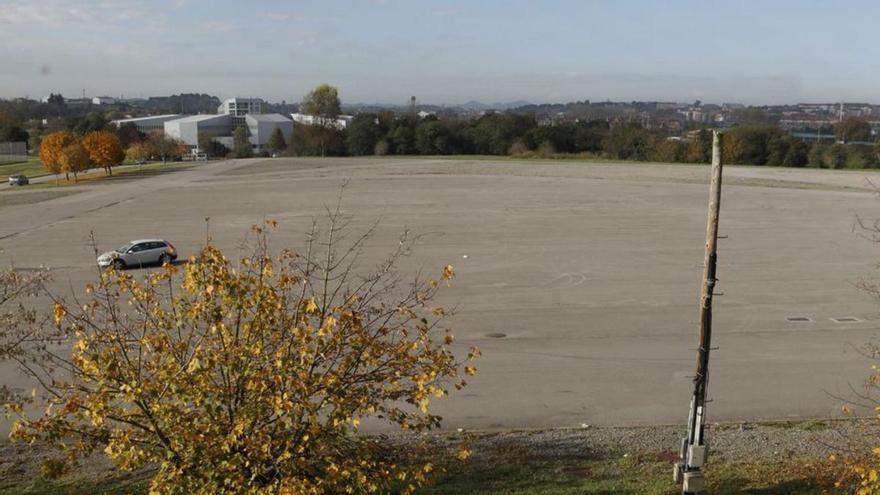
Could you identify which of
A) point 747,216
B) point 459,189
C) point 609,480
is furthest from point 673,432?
point 459,189

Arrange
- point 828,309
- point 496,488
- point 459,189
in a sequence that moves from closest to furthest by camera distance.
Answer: point 496,488
point 828,309
point 459,189

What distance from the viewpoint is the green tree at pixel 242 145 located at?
108 metres

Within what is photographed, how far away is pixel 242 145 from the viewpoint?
113250 millimetres

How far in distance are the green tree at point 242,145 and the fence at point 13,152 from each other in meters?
27.2

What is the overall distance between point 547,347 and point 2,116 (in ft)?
479

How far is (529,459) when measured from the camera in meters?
12.2

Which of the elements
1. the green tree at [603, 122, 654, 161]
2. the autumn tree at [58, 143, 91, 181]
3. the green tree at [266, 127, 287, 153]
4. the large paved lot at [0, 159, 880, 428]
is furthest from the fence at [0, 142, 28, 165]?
the green tree at [603, 122, 654, 161]

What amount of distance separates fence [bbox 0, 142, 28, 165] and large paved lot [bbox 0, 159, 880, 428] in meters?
50.9

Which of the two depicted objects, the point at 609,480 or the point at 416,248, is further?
the point at 416,248

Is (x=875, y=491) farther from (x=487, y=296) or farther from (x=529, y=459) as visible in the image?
(x=487, y=296)

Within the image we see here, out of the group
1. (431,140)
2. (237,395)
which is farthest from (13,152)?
(237,395)

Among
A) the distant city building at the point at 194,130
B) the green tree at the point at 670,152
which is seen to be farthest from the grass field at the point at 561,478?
the distant city building at the point at 194,130

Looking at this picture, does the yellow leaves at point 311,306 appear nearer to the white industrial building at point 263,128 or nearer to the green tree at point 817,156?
the green tree at point 817,156

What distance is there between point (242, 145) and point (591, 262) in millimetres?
91994
